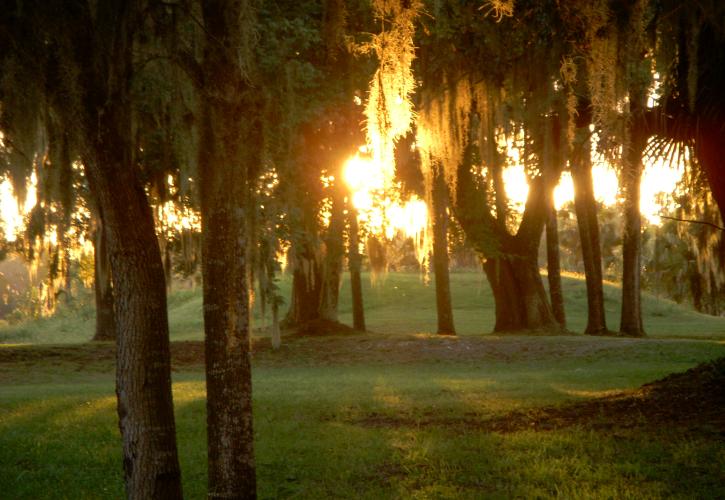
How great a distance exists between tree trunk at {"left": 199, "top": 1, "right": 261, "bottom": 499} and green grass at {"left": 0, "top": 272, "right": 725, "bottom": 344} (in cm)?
3012

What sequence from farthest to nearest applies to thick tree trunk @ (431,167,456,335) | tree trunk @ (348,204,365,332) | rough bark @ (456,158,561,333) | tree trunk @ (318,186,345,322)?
1. rough bark @ (456,158,561,333)
2. thick tree trunk @ (431,167,456,335)
3. tree trunk @ (318,186,345,322)
4. tree trunk @ (348,204,365,332)

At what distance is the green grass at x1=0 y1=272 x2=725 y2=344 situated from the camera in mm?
39625

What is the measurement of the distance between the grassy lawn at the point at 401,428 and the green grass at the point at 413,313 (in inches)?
563

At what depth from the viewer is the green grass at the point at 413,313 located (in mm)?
39625

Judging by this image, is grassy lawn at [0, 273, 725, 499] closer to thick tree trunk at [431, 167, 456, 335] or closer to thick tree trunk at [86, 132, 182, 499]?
thick tree trunk at [86, 132, 182, 499]

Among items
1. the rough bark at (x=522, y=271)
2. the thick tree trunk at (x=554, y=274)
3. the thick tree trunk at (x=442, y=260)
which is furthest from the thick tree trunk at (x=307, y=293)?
the thick tree trunk at (x=554, y=274)

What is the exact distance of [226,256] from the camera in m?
6.55

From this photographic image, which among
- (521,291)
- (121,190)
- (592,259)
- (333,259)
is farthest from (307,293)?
(121,190)

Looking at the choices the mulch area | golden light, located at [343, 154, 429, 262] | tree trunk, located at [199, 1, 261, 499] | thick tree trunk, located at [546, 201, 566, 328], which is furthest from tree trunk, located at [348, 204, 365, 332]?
tree trunk, located at [199, 1, 261, 499]

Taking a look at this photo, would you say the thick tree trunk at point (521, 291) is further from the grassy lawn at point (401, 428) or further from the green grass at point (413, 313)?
the green grass at point (413, 313)

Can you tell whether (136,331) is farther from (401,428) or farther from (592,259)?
(592,259)

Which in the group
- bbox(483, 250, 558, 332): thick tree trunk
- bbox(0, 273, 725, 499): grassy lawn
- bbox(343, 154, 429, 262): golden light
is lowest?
bbox(0, 273, 725, 499): grassy lawn

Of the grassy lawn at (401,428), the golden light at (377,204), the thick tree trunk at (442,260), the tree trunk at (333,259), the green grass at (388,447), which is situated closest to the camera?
the green grass at (388,447)

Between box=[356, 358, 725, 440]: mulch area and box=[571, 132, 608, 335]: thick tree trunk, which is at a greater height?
box=[571, 132, 608, 335]: thick tree trunk
